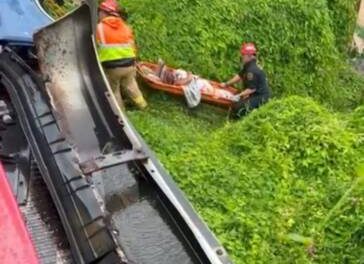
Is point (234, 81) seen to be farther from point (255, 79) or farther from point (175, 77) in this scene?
point (175, 77)

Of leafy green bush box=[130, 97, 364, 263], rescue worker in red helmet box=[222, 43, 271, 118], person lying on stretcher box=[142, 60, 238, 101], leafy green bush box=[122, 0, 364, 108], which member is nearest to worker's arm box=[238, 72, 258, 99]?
rescue worker in red helmet box=[222, 43, 271, 118]

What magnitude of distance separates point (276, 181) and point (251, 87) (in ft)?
9.10

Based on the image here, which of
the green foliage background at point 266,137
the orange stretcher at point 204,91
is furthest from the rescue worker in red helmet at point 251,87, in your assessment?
the green foliage background at point 266,137

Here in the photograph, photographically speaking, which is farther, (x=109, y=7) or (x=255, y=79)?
(x=255, y=79)

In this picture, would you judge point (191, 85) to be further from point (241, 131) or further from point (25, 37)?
point (25, 37)

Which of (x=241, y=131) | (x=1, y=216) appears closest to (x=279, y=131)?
(x=241, y=131)

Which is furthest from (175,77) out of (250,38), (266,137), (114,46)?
(266,137)

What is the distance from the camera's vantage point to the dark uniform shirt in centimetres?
1040

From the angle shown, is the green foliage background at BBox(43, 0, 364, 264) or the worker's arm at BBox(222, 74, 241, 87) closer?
the green foliage background at BBox(43, 0, 364, 264)

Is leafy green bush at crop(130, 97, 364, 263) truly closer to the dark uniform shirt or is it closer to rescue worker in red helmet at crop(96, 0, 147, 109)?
rescue worker in red helmet at crop(96, 0, 147, 109)

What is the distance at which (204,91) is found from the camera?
10422 mm

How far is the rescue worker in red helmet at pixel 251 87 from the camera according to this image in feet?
34.1

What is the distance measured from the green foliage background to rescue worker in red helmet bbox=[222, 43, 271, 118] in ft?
1.03

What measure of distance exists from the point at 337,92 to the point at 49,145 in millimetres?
8845
